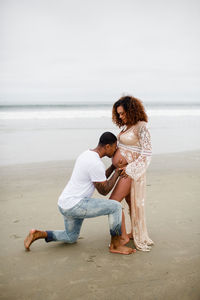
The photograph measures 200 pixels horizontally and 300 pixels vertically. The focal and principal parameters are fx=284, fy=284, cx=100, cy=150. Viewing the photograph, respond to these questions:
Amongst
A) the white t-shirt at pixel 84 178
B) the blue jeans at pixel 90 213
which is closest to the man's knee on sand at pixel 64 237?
the blue jeans at pixel 90 213

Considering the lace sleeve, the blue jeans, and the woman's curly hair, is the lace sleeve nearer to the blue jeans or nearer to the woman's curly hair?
the woman's curly hair

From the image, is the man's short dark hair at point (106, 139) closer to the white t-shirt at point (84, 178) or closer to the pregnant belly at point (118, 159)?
the white t-shirt at point (84, 178)

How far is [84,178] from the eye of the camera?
3006 millimetres

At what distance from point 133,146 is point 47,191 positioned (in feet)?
8.39

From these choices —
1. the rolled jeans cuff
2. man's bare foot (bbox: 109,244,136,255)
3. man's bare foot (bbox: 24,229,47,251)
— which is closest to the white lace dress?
man's bare foot (bbox: 109,244,136,255)

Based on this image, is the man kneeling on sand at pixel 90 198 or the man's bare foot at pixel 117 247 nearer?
the man kneeling on sand at pixel 90 198

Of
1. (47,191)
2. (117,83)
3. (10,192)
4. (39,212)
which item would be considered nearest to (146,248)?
(39,212)

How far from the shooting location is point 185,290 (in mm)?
2451

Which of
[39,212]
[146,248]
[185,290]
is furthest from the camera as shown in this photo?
[39,212]

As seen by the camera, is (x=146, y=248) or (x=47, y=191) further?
(x=47, y=191)

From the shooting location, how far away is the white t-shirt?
2.91 meters

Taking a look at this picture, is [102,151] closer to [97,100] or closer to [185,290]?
[185,290]

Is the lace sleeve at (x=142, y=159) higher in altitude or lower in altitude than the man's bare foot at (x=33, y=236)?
higher

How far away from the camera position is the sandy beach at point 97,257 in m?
2.45
